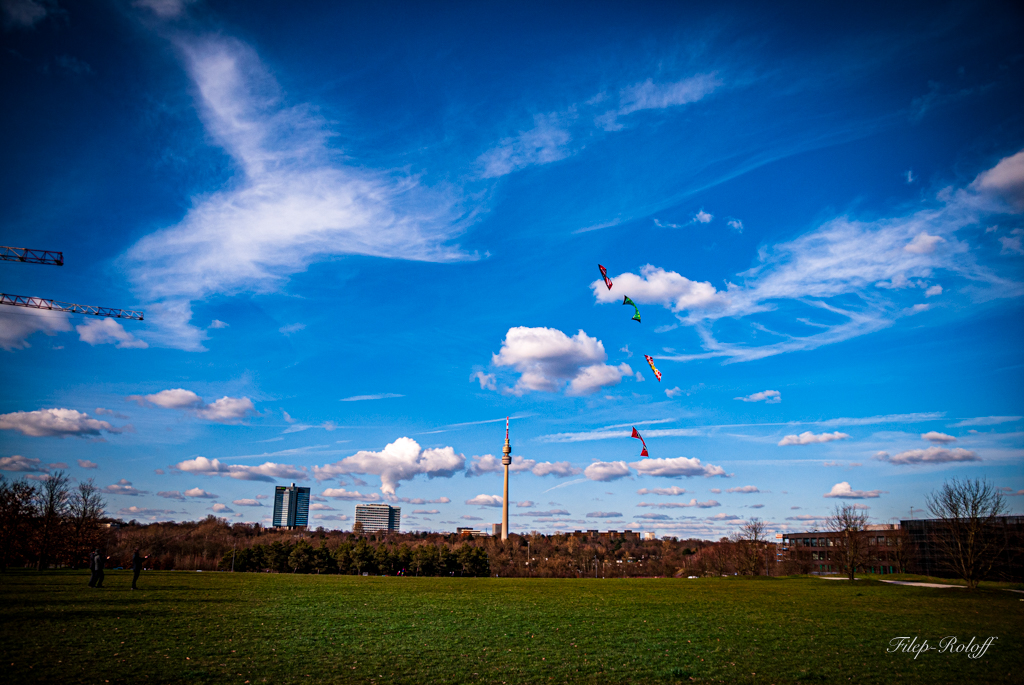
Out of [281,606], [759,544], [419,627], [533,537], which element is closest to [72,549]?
[281,606]

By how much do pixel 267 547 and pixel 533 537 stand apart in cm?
10979

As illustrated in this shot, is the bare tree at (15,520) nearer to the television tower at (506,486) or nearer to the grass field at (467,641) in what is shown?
the grass field at (467,641)

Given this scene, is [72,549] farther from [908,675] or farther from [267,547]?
[908,675]

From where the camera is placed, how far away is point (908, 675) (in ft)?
45.3

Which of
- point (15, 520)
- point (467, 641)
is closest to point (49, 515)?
point (15, 520)

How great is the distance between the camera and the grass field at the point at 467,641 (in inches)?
499

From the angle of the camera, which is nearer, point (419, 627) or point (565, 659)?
point (565, 659)

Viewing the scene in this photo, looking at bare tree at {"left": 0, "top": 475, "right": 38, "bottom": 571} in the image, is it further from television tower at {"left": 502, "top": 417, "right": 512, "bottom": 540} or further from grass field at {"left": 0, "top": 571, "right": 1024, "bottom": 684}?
television tower at {"left": 502, "top": 417, "right": 512, "bottom": 540}

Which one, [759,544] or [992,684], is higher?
[992,684]

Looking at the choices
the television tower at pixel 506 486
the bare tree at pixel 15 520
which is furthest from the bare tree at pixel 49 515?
the television tower at pixel 506 486

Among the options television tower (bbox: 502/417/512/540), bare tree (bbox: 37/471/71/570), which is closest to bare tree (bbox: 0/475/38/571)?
bare tree (bbox: 37/471/71/570)

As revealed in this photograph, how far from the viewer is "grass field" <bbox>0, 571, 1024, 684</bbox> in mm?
12672

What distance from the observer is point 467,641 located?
17.3m

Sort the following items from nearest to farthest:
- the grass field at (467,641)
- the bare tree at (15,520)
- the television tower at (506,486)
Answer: the grass field at (467,641) < the bare tree at (15,520) < the television tower at (506,486)
